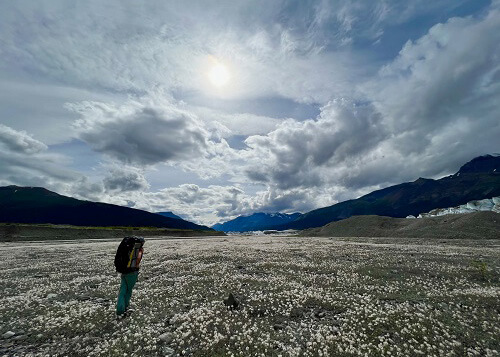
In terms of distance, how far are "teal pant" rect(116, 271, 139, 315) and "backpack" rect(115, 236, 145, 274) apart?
33 cm

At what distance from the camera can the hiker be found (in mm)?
13087

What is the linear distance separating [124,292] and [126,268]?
1.27 metres

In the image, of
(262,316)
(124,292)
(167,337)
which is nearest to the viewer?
(167,337)

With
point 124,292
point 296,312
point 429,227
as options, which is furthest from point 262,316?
point 429,227

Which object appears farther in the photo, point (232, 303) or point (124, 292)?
point (232, 303)

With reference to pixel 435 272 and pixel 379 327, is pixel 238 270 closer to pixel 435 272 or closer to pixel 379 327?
pixel 379 327

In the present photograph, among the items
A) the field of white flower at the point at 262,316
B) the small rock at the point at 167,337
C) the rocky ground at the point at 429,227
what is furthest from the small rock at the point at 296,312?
the rocky ground at the point at 429,227

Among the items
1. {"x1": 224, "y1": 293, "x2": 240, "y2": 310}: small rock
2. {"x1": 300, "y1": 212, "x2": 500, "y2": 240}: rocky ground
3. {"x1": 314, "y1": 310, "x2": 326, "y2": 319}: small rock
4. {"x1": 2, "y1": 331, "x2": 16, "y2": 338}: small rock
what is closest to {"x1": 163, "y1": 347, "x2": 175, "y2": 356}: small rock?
{"x1": 224, "y1": 293, "x2": 240, "y2": 310}: small rock

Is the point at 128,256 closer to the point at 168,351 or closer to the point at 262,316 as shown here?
the point at 168,351

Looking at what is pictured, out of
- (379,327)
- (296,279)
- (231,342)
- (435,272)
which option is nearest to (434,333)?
(379,327)

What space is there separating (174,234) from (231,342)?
147 metres

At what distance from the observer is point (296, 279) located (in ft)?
65.6

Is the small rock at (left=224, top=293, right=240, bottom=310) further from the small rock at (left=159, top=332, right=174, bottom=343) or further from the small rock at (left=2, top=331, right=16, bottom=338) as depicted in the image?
the small rock at (left=2, top=331, right=16, bottom=338)

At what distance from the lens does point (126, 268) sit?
43.2ft
